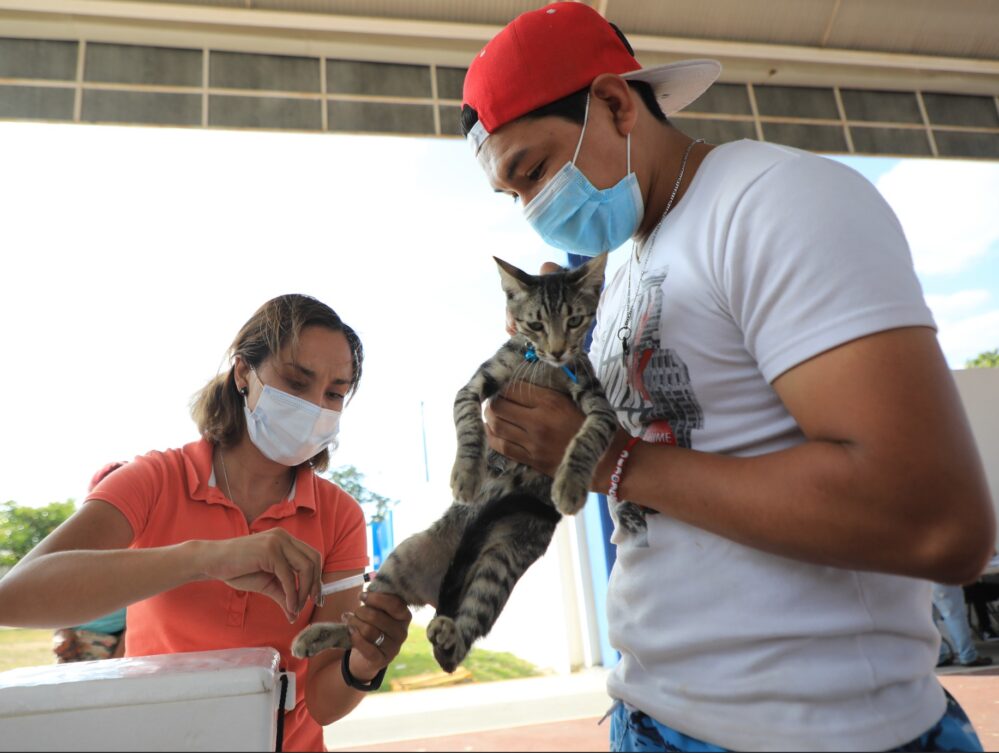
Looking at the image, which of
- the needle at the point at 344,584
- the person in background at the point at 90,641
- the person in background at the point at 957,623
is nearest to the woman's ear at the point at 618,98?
the needle at the point at 344,584

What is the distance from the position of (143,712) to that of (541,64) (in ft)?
3.52

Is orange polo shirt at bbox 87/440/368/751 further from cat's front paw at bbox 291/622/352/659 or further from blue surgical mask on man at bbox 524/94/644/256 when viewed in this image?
blue surgical mask on man at bbox 524/94/644/256

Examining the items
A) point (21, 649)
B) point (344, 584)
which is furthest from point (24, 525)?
point (344, 584)

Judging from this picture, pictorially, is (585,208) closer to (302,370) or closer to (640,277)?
(640,277)

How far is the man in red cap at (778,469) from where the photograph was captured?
738mm

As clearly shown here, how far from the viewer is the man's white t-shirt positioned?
2.53 ft

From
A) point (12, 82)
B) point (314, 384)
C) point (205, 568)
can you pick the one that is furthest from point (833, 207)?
point (12, 82)

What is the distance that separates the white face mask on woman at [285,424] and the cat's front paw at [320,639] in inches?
23.8

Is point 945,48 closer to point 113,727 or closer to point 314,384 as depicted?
point 314,384

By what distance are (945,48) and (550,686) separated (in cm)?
553

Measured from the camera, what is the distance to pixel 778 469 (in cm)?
81

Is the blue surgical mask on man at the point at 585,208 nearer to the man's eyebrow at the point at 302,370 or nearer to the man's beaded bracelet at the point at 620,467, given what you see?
the man's beaded bracelet at the point at 620,467

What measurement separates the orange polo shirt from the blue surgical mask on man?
1.10 m

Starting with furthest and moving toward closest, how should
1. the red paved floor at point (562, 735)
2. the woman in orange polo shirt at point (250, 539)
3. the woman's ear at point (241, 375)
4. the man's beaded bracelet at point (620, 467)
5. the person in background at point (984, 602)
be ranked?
the person in background at point (984, 602) < the red paved floor at point (562, 735) < the woman's ear at point (241, 375) < the woman in orange polo shirt at point (250, 539) < the man's beaded bracelet at point (620, 467)
